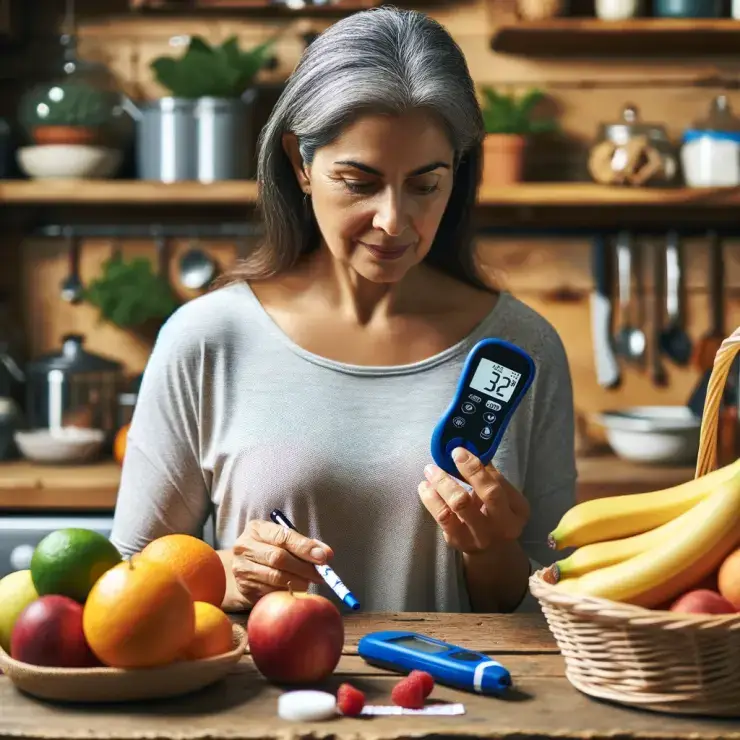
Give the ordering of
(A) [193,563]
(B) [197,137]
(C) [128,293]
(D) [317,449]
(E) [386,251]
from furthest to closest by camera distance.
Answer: (C) [128,293]
(B) [197,137]
(D) [317,449]
(E) [386,251]
(A) [193,563]

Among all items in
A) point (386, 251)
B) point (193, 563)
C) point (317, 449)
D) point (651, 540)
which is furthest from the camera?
point (317, 449)

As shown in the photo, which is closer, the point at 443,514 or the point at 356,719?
the point at 356,719

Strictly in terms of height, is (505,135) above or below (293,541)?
above

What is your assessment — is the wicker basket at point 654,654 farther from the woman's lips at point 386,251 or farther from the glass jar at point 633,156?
the glass jar at point 633,156

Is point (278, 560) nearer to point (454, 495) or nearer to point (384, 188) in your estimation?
point (454, 495)

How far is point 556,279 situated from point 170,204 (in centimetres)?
93

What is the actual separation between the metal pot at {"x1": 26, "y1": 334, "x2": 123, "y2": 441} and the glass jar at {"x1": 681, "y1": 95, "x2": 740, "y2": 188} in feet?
4.40

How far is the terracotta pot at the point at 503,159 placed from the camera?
2.55 metres

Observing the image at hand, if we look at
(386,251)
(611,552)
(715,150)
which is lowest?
(611,552)

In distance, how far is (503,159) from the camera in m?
2.56

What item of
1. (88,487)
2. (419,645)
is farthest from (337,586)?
(88,487)

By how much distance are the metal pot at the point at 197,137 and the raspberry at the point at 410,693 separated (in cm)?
181

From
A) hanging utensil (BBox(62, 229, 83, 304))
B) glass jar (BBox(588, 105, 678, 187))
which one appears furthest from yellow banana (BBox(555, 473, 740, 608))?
hanging utensil (BBox(62, 229, 83, 304))

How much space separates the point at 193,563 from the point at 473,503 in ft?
0.98
